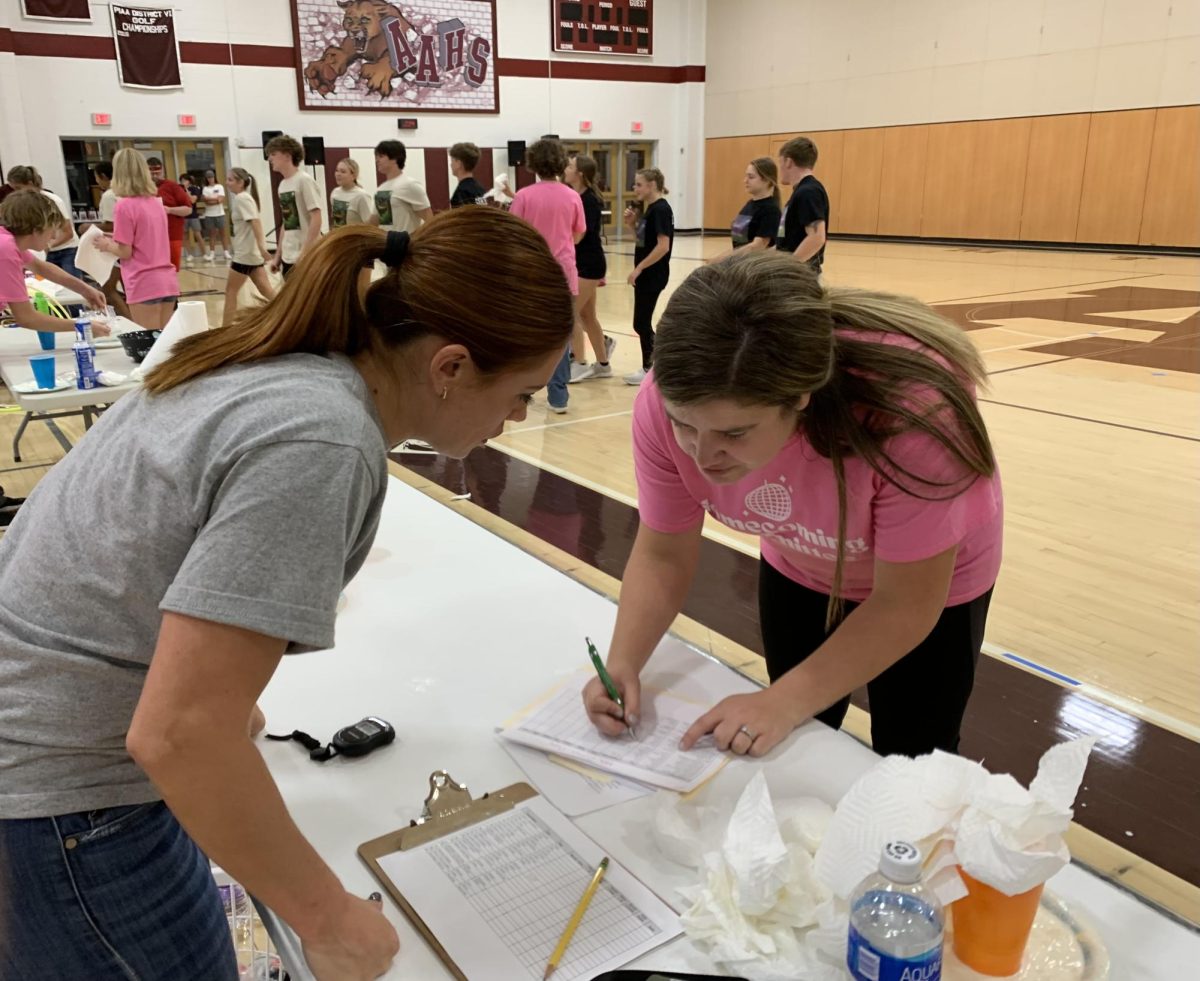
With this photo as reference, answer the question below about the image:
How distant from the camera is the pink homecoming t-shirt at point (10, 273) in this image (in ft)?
12.9

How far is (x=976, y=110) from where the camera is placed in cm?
1465

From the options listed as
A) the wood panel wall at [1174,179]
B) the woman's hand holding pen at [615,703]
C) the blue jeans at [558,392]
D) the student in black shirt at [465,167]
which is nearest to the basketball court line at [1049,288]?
the wood panel wall at [1174,179]

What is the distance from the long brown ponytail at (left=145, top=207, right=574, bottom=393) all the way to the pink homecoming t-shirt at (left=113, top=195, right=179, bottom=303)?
5037 mm

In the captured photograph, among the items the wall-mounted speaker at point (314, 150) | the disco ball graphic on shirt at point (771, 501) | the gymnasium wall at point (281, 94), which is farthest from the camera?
the wall-mounted speaker at point (314, 150)

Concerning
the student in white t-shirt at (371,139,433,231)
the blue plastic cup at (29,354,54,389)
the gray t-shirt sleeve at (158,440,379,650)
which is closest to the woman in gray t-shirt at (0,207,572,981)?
the gray t-shirt sleeve at (158,440,379,650)

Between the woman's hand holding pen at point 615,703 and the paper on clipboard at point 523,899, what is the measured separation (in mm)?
182

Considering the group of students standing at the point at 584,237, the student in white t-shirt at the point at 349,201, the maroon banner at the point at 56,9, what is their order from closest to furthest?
the group of students standing at the point at 584,237 < the student in white t-shirt at the point at 349,201 < the maroon banner at the point at 56,9

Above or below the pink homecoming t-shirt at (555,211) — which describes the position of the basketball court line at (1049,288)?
below

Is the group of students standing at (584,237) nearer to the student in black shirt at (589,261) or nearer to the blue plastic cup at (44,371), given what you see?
the student in black shirt at (589,261)

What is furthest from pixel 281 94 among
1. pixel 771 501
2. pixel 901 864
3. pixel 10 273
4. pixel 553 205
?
pixel 901 864

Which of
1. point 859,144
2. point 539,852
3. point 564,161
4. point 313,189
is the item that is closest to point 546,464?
point 564,161

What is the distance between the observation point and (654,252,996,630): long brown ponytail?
1.09 m

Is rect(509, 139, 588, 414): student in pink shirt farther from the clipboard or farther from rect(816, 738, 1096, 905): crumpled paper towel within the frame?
rect(816, 738, 1096, 905): crumpled paper towel

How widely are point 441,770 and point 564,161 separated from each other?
189 inches
